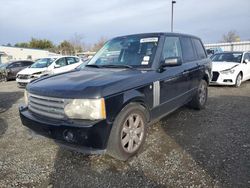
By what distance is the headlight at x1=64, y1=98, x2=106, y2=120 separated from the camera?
266 centimetres

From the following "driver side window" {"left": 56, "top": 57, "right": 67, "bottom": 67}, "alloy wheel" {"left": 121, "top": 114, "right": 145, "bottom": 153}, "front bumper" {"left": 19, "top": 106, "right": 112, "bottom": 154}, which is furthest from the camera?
"driver side window" {"left": 56, "top": 57, "right": 67, "bottom": 67}

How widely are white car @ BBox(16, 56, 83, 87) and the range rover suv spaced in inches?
297

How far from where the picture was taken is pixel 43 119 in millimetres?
3027

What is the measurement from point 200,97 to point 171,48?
6.19 feet

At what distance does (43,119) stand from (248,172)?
2.81m

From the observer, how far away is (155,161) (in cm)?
318

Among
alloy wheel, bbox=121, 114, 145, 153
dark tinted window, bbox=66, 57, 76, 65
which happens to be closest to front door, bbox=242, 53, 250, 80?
alloy wheel, bbox=121, 114, 145, 153

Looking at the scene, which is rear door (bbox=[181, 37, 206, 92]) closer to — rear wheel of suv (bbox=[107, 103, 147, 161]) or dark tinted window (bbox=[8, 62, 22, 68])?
rear wheel of suv (bbox=[107, 103, 147, 161])

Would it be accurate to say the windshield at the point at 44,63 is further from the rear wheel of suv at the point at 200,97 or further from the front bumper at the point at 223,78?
the rear wheel of suv at the point at 200,97

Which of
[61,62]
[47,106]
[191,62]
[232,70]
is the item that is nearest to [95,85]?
[47,106]

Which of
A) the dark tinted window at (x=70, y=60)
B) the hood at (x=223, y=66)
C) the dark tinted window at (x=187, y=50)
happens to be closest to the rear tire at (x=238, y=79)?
the hood at (x=223, y=66)

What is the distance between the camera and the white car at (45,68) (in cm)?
1091

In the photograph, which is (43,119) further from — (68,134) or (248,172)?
(248,172)

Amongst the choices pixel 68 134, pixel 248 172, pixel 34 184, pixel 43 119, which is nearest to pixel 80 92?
pixel 68 134
